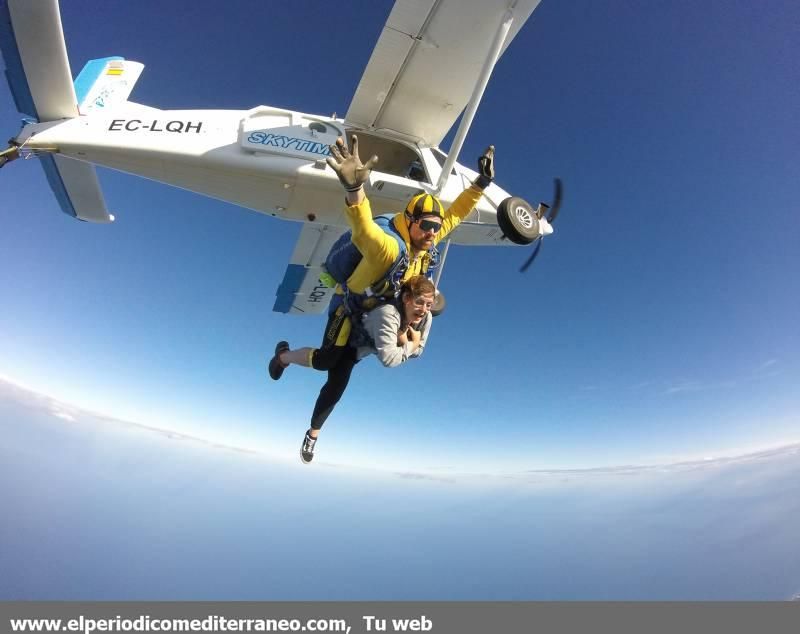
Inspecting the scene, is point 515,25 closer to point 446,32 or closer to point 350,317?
point 446,32

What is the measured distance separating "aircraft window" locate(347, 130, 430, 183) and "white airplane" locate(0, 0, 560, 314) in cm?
7

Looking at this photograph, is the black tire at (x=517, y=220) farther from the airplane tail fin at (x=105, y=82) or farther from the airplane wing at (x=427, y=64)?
the airplane tail fin at (x=105, y=82)

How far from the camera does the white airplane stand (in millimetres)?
4258

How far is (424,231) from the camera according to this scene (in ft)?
8.76

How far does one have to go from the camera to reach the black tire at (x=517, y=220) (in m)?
3.92

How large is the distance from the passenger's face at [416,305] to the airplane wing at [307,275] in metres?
4.51

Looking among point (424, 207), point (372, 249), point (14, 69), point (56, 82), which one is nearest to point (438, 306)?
point (424, 207)

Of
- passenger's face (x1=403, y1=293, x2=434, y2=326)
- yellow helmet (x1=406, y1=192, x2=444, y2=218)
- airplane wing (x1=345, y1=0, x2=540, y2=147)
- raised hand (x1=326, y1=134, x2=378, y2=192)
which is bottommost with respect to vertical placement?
passenger's face (x1=403, y1=293, x2=434, y2=326)

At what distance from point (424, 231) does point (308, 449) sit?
2254 mm

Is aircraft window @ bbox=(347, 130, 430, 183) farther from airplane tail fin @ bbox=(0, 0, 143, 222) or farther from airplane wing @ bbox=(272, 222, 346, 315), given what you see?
airplane tail fin @ bbox=(0, 0, 143, 222)

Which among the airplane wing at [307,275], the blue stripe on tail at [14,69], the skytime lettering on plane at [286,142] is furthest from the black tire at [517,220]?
the blue stripe on tail at [14,69]

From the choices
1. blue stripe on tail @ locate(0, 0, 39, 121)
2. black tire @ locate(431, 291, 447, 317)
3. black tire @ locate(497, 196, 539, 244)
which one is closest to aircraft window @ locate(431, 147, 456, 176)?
black tire @ locate(497, 196, 539, 244)
